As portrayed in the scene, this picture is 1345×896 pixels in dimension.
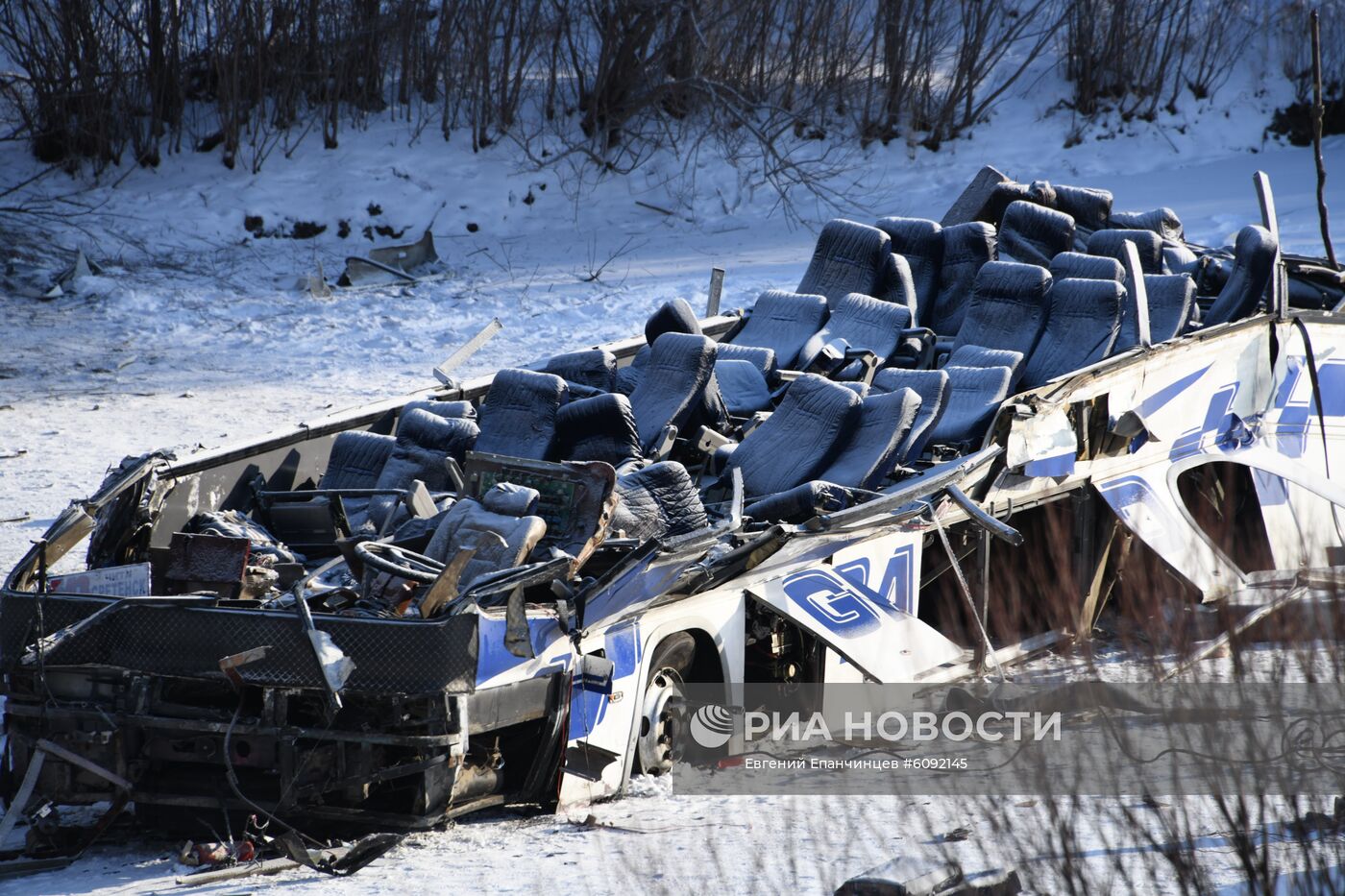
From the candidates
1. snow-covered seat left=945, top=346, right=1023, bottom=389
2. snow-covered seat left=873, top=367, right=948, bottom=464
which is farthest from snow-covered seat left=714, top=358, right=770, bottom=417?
snow-covered seat left=945, top=346, right=1023, bottom=389

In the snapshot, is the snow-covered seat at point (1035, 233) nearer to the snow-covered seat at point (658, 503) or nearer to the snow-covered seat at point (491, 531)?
the snow-covered seat at point (658, 503)

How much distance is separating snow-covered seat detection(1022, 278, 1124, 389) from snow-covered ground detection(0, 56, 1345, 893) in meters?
3.64

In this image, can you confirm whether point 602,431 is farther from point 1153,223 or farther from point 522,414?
point 1153,223

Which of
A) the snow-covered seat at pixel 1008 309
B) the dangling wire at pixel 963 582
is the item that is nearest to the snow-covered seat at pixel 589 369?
the snow-covered seat at pixel 1008 309

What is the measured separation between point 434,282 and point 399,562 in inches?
430

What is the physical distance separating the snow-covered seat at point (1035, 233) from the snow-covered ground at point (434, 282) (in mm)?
5071

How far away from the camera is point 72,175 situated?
18.5m

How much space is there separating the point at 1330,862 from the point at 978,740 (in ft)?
11.2

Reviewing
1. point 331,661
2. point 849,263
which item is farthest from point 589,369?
point 331,661

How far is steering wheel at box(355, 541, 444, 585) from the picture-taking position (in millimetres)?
5422

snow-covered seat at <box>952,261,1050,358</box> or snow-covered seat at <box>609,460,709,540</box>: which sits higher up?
snow-covered seat at <box>952,261,1050,358</box>

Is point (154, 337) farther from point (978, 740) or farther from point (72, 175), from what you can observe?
point (978, 740)

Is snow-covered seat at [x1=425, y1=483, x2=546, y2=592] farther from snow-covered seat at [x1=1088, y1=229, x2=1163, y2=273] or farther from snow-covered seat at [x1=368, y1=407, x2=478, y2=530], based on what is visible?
snow-covered seat at [x1=1088, y1=229, x2=1163, y2=273]

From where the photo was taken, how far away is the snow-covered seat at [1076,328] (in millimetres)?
8273
